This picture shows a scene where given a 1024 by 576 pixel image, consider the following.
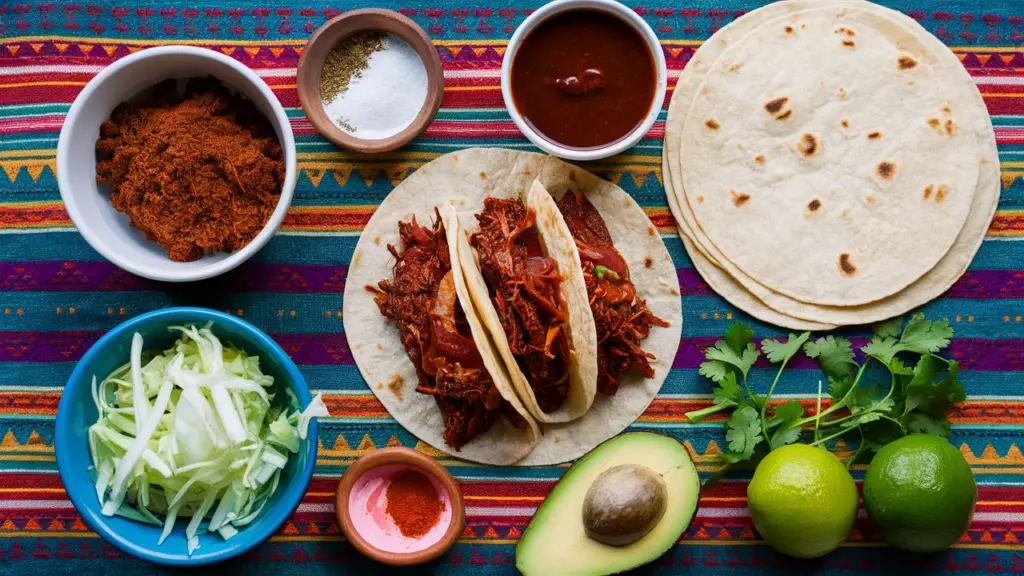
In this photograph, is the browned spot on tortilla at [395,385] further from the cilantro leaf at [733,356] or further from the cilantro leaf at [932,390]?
the cilantro leaf at [932,390]

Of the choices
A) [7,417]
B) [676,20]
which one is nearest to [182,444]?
[7,417]

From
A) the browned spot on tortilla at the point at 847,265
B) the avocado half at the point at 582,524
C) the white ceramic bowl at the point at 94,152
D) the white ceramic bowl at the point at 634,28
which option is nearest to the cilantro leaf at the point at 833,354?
the browned spot on tortilla at the point at 847,265

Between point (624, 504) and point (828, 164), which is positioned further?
point (828, 164)

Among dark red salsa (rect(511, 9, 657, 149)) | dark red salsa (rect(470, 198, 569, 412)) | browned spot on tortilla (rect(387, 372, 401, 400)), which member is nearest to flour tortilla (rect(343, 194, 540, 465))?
browned spot on tortilla (rect(387, 372, 401, 400))

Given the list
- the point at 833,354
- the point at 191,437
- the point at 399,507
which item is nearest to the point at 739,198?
the point at 833,354

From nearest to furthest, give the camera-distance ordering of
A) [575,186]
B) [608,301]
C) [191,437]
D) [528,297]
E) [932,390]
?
[191,437]
[528,297]
[608,301]
[932,390]
[575,186]

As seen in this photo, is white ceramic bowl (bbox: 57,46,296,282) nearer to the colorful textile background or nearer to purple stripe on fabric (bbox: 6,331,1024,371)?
the colorful textile background

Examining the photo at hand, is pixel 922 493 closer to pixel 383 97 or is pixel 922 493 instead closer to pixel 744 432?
pixel 744 432
